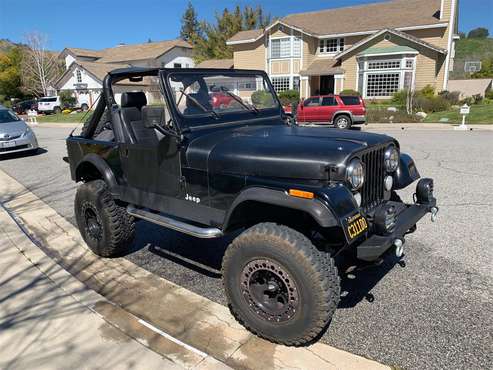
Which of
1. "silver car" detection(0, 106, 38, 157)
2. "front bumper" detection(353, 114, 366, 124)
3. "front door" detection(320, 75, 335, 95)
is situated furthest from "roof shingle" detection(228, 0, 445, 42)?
"silver car" detection(0, 106, 38, 157)

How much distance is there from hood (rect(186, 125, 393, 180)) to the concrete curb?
1181 mm

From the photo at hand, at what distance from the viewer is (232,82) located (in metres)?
4.13

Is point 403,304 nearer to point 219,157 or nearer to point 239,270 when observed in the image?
point 239,270

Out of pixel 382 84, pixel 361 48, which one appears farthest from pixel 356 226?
pixel 361 48

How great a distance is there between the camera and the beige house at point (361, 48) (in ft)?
87.4

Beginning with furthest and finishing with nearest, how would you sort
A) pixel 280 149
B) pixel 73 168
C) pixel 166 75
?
pixel 73 168, pixel 166 75, pixel 280 149

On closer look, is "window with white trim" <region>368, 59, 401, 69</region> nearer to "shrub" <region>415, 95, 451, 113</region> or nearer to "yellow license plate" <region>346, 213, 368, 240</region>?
"shrub" <region>415, 95, 451, 113</region>

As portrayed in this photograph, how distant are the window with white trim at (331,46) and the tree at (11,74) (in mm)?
38048

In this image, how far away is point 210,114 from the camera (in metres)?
3.71

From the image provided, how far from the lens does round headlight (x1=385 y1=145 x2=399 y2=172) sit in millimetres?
3324

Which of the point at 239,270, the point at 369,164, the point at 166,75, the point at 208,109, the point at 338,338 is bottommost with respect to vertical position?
the point at 338,338

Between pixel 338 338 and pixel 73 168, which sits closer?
pixel 338 338

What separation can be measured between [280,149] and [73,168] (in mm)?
3072

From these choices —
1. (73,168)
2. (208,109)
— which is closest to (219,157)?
(208,109)
